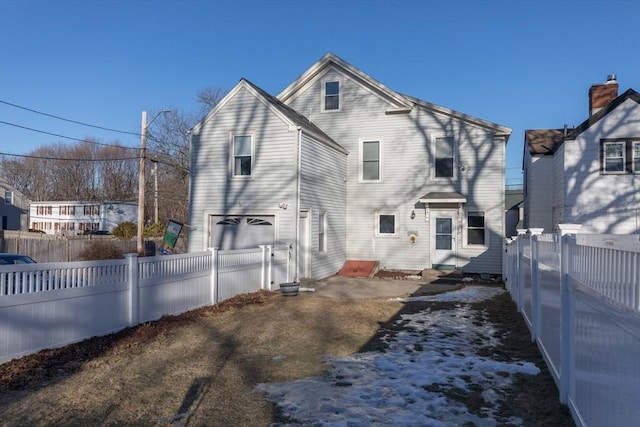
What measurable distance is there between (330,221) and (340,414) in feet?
42.6

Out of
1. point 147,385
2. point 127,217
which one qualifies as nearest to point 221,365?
point 147,385

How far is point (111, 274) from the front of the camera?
7.34 metres

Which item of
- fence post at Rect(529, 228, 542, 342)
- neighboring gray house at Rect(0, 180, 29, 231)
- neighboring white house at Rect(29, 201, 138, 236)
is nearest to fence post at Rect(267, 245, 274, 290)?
fence post at Rect(529, 228, 542, 342)

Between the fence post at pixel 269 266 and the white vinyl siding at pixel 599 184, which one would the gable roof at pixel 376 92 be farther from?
the fence post at pixel 269 266

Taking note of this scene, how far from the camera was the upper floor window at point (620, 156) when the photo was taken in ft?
50.4

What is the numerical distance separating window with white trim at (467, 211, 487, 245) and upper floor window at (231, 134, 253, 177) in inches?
325

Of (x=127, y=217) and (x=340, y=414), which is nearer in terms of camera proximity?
(x=340, y=414)

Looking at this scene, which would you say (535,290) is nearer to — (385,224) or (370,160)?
(385,224)

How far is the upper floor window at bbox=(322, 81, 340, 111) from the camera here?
1908cm

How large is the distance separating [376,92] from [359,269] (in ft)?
22.3

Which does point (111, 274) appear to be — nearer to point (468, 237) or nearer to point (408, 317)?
point (408, 317)

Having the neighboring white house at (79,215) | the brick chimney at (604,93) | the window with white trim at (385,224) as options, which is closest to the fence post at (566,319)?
the window with white trim at (385,224)

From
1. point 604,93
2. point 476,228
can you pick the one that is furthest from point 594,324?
point 604,93

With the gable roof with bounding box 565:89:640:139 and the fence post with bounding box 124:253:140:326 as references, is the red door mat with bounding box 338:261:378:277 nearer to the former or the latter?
the gable roof with bounding box 565:89:640:139
